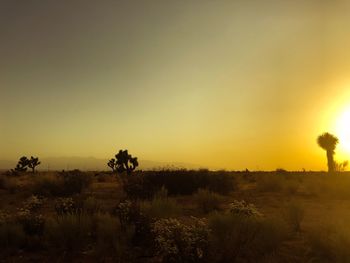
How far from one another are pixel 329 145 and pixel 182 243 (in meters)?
35.9

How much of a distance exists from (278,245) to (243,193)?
1443 cm

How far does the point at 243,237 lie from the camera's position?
10812 mm

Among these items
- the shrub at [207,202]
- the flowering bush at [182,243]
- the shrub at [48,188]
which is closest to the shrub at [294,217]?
the shrub at [207,202]

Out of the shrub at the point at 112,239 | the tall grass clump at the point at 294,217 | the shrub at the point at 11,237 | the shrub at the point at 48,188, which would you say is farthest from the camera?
the shrub at the point at 48,188

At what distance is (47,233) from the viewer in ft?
40.8

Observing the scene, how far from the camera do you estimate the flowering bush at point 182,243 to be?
32.4 feet

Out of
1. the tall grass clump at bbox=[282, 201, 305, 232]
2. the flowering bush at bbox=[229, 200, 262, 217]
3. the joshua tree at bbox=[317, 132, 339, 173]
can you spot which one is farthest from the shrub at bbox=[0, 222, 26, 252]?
the joshua tree at bbox=[317, 132, 339, 173]

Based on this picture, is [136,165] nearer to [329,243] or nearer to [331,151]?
[331,151]

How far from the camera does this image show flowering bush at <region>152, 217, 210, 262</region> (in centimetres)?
989

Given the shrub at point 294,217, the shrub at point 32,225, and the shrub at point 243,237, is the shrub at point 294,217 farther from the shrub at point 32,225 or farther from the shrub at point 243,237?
the shrub at point 32,225

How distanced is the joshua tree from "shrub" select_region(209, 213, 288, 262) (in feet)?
106

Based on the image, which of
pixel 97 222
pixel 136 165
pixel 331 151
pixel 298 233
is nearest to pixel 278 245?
pixel 298 233

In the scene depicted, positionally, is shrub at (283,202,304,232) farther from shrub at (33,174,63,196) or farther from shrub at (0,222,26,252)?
shrub at (33,174,63,196)

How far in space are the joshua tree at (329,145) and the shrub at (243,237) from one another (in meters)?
32.3
